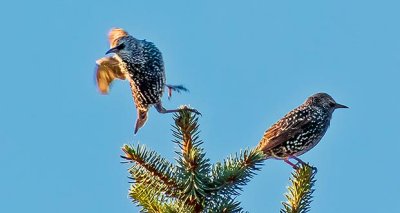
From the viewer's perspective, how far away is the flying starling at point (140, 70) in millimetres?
6914

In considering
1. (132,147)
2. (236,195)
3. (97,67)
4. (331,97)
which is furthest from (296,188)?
(331,97)

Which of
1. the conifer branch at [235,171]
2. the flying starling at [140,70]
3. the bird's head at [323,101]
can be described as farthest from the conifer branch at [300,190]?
the bird's head at [323,101]

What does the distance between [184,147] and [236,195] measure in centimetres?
38

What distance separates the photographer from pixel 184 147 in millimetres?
3762

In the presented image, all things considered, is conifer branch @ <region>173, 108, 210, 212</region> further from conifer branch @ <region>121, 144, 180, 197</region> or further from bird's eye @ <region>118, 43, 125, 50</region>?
bird's eye @ <region>118, 43, 125, 50</region>

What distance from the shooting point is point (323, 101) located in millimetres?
8445

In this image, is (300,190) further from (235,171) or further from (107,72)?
(107,72)

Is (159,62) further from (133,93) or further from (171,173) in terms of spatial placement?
(171,173)

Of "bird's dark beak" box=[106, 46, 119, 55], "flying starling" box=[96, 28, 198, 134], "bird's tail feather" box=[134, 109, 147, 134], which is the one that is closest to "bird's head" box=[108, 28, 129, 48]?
"flying starling" box=[96, 28, 198, 134]

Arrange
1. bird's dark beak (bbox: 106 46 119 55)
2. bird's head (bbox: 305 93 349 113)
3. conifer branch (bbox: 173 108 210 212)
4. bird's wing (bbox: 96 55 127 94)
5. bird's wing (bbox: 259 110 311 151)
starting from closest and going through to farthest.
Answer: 1. conifer branch (bbox: 173 108 210 212)
2. bird's dark beak (bbox: 106 46 119 55)
3. bird's wing (bbox: 96 55 127 94)
4. bird's wing (bbox: 259 110 311 151)
5. bird's head (bbox: 305 93 349 113)

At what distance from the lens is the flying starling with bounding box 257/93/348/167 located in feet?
24.4

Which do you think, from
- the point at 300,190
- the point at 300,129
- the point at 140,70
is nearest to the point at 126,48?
the point at 140,70

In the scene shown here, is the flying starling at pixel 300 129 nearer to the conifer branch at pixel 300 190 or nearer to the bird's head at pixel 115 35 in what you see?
the bird's head at pixel 115 35

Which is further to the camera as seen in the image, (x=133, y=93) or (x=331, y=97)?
(x=331, y=97)
